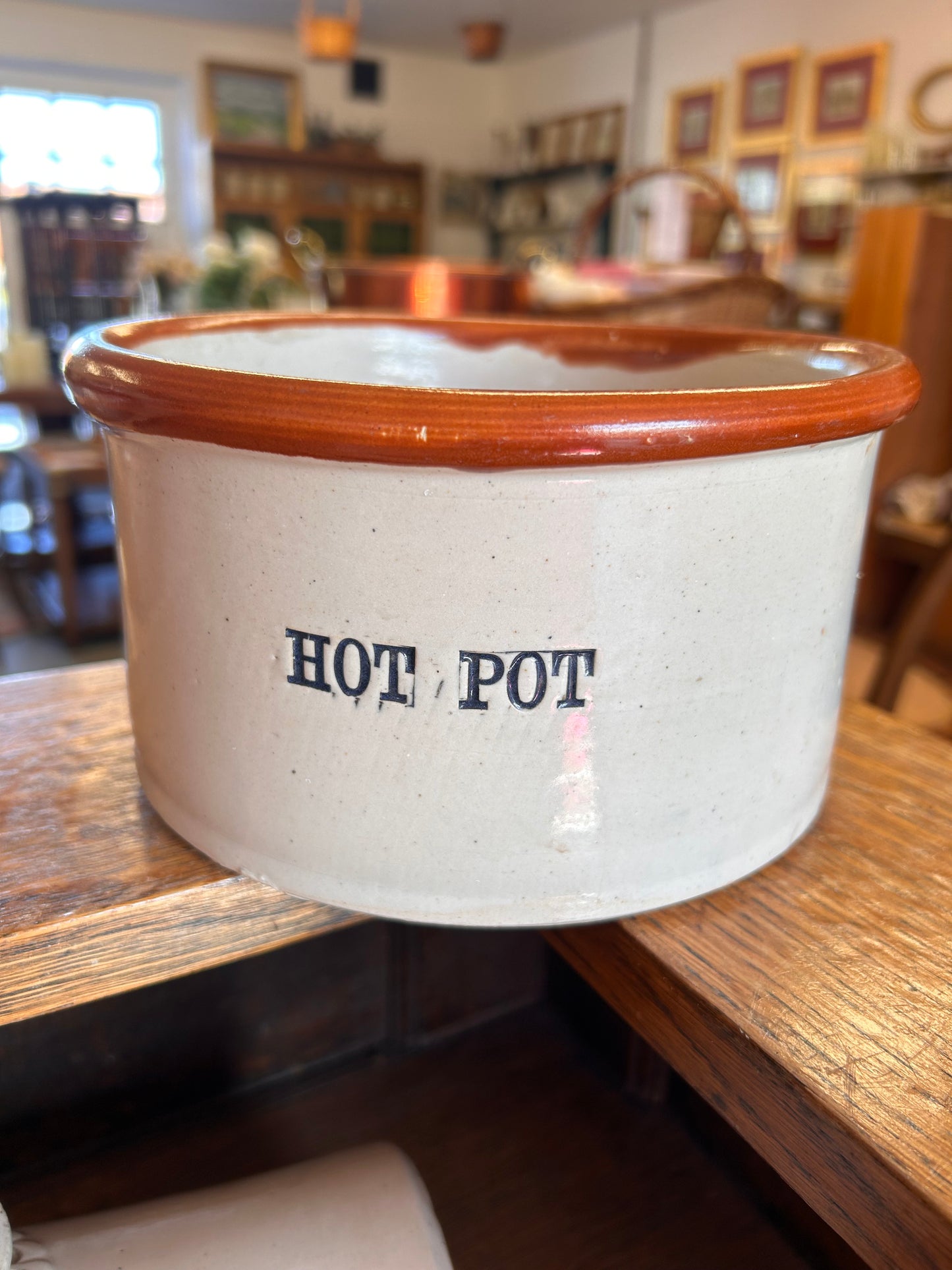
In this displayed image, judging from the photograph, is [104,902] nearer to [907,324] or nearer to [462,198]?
[907,324]

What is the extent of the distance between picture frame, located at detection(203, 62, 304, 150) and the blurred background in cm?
2

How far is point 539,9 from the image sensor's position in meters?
5.37

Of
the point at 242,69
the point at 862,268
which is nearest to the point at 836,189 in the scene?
the point at 862,268

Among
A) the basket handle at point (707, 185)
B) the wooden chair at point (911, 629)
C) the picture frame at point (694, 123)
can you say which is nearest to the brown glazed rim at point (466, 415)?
the wooden chair at point (911, 629)

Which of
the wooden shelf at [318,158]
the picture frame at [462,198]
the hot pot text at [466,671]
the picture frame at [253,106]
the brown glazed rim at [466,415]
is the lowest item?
the hot pot text at [466,671]

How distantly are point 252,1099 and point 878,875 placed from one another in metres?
0.41

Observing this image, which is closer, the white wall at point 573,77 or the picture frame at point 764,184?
the picture frame at point 764,184

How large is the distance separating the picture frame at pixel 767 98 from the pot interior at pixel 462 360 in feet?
15.4

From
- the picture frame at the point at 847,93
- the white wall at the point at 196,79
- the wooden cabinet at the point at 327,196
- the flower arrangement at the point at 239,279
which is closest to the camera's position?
the flower arrangement at the point at 239,279

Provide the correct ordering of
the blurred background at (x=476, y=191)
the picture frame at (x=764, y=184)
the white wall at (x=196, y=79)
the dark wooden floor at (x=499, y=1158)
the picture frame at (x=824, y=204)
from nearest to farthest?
the dark wooden floor at (x=499, y=1158) < the blurred background at (x=476, y=191) < the picture frame at (x=824, y=204) < the picture frame at (x=764, y=184) < the white wall at (x=196, y=79)

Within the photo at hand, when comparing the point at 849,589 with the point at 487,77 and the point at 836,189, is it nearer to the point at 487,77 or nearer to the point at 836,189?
the point at 836,189

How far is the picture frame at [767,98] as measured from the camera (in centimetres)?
455

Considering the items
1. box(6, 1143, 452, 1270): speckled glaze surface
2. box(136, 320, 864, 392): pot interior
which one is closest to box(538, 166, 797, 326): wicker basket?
A: box(136, 320, 864, 392): pot interior

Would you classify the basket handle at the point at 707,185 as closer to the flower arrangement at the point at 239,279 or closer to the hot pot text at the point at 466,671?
the flower arrangement at the point at 239,279
